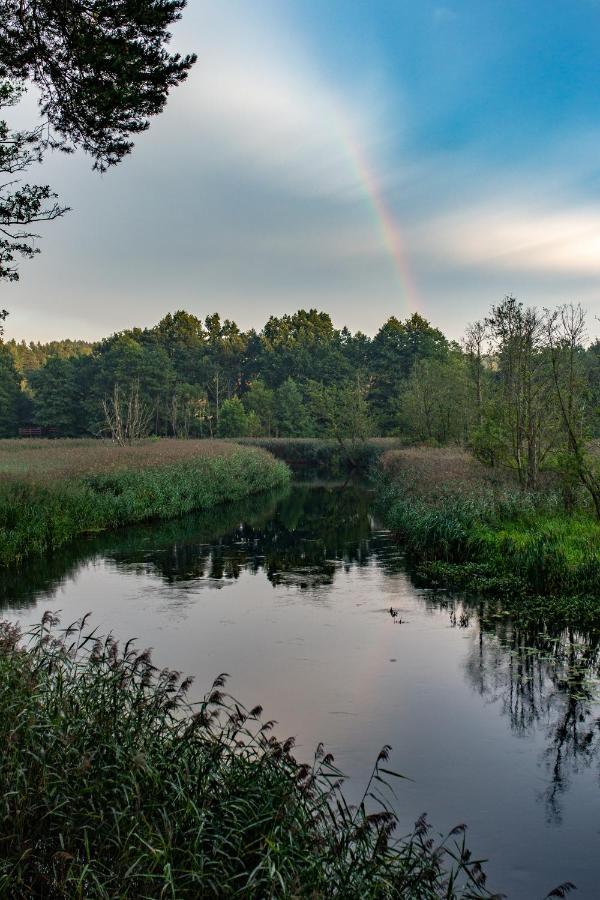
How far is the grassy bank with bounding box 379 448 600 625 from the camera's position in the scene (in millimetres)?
12906

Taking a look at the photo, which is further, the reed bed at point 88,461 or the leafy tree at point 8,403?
the leafy tree at point 8,403

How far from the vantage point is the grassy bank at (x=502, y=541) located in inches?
508

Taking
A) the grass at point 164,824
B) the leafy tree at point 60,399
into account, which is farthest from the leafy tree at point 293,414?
the grass at point 164,824

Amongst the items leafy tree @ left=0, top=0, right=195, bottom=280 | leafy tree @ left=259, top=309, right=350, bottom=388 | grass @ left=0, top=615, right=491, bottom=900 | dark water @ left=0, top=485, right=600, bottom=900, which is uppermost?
leafy tree @ left=259, top=309, right=350, bottom=388

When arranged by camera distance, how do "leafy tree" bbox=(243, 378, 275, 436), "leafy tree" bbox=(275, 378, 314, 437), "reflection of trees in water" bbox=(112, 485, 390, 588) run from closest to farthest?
"reflection of trees in water" bbox=(112, 485, 390, 588)
"leafy tree" bbox=(243, 378, 275, 436)
"leafy tree" bbox=(275, 378, 314, 437)

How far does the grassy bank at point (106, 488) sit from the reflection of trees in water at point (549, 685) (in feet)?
38.1

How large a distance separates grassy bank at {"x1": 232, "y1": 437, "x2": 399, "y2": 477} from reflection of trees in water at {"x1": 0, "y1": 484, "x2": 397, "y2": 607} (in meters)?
27.0

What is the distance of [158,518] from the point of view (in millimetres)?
25969

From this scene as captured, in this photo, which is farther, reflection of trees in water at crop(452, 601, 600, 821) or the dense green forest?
the dense green forest

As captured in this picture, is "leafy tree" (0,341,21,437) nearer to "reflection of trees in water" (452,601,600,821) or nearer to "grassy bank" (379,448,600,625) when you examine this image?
"grassy bank" (379,448,600,625)

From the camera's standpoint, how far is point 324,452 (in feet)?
199

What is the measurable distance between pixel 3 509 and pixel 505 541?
1211 cm

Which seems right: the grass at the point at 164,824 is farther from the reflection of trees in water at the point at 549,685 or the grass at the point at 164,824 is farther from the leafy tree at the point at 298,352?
the leafy tree at the point at 298,352

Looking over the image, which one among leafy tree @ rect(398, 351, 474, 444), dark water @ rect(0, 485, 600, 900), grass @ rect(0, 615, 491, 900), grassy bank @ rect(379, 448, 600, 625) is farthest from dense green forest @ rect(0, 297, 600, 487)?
grass @ rect(0, 615, 491, 900)
